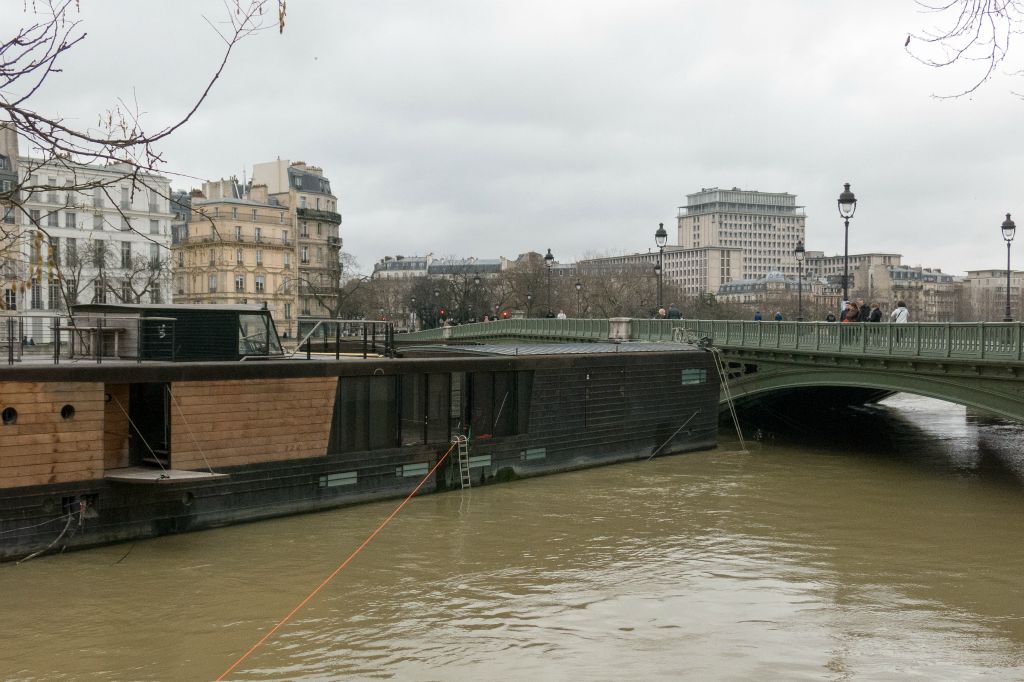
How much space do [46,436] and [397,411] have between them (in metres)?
7.63

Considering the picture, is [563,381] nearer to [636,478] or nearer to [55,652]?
[636,478]

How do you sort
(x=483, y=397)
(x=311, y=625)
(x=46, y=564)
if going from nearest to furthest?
(x=311, y=625) → (x=46, y=564) → (x=483, y=397)

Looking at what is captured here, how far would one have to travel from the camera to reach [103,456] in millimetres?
16734

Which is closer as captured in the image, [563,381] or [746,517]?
[746,517]

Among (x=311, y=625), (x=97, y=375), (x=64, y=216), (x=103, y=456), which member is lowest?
(x=311, y=625)

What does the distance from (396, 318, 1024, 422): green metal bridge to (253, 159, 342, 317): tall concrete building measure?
2313 inches

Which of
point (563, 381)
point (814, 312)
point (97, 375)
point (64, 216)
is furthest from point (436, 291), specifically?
point (97, 375)

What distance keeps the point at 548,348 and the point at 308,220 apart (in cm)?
7113

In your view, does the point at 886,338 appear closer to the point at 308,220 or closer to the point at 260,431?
the point at 260,431

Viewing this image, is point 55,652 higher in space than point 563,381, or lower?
lower

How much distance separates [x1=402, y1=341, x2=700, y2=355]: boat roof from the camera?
27500mm

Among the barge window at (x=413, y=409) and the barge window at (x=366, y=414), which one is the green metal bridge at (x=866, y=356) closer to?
the barge window at (x=413, y=409)

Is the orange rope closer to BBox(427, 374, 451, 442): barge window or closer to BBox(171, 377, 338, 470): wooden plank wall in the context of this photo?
BBox(427, 374, 451, 442): barge window

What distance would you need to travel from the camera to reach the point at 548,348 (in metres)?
30.4
